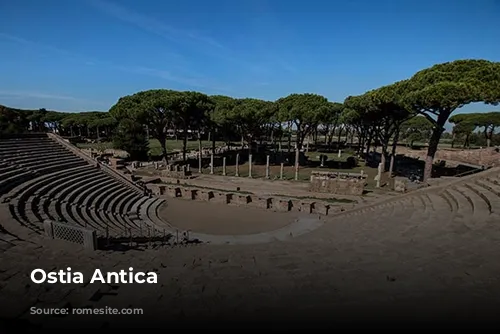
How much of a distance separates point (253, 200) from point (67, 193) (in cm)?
1162

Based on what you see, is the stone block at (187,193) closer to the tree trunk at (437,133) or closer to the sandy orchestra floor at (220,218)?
the sandy orchestra floor at (220,218)

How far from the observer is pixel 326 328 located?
15.3 ft

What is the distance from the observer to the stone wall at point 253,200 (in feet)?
67.3

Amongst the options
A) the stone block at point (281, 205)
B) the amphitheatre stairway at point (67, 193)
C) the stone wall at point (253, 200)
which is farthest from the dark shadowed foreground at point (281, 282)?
the stone block at point (281, 205)

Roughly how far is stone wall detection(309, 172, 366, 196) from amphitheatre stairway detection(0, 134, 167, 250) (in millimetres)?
12320

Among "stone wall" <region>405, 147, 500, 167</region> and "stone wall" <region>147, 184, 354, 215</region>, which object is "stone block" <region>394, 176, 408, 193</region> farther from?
"stone wall" <region>405, 147, 500, 167</region>

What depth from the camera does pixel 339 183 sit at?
2455 centimetres

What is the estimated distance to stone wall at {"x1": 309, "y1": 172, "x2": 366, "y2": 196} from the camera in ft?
78.7

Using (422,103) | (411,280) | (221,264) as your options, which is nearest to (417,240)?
(411,280)

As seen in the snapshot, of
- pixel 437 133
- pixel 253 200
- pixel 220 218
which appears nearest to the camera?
pixel 220 218

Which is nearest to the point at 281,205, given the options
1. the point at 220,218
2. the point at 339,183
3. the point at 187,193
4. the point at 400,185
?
the point at 220,218

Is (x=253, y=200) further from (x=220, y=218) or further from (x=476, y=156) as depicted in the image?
(x=476, y=156)

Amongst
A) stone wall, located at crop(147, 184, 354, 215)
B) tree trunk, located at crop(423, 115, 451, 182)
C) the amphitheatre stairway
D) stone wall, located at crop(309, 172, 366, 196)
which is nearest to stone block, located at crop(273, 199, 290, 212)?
stone wall, located at crop(147, 184, 354, 215)

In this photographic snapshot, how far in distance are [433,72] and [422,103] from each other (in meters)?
2.97
